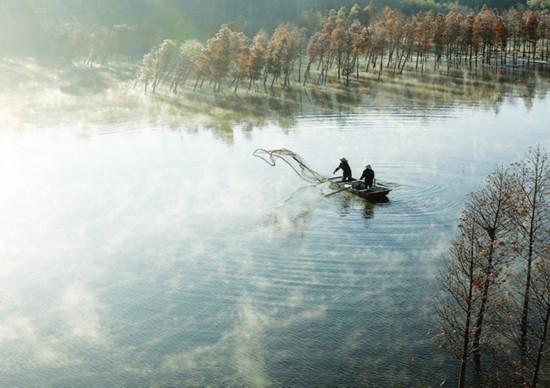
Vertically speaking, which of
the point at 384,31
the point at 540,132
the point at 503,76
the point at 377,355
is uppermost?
the point at 384,31

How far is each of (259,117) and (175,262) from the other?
61067mm

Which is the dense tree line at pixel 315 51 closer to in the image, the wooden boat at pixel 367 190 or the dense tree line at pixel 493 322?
the wooden boat at pixel 367 190

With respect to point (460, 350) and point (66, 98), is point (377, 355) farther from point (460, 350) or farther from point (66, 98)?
point (66, 98)

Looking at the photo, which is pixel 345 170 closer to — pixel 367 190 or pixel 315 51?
pixel 367 190

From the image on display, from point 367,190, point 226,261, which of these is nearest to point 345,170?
point 367,190

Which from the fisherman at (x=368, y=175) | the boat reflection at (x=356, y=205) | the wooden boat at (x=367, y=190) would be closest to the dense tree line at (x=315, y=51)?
the wooden boat at (x=367, y=190)

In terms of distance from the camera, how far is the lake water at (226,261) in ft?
92.3

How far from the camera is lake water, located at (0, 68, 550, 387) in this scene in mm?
28125

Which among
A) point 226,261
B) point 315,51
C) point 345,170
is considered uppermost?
point 315,51

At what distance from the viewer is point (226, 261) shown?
3975cm

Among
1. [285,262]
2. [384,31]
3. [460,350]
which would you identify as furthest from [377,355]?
[384,31]

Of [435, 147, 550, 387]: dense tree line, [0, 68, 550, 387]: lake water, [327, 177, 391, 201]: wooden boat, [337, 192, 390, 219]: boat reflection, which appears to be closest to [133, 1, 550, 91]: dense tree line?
[0, 68, 550, 387]: lake water

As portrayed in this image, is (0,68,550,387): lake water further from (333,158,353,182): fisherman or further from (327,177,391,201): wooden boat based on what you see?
(333,158,353,182): fisherman

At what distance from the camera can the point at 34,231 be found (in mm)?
46688
